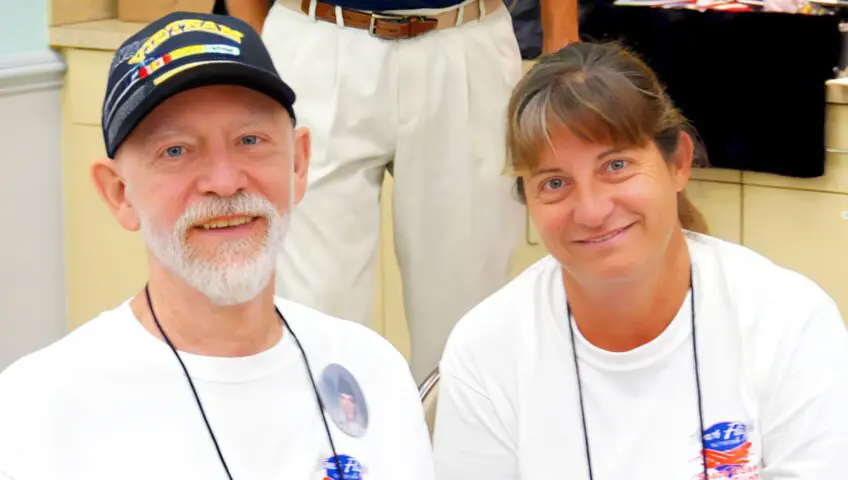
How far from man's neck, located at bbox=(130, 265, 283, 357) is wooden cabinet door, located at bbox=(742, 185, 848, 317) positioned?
73.9 inches

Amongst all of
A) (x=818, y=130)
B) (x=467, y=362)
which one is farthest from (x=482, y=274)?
(x=818, y=130)

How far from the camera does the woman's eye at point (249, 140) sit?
1317 mm

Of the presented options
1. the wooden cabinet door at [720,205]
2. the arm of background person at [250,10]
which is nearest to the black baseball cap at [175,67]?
the arm of background person at [250,10]

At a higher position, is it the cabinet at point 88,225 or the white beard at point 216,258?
the white beard at point 216,258

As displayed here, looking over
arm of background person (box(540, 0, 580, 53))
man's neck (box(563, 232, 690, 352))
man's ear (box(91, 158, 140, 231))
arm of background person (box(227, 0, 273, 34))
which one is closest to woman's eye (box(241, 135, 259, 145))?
man's ear (box(91, 158, 140, 231))

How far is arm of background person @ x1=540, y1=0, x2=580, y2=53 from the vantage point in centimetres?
229

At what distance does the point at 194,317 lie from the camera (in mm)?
1318

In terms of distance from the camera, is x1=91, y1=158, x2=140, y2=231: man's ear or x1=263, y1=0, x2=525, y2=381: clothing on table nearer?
x1=91, y1=158, x2=140, y2=231: man's ear

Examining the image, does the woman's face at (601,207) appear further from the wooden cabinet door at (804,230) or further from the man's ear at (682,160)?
the wooden cabinet door at (804,230)

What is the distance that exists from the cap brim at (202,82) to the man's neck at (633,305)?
537 mm

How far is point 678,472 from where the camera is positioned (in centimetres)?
159

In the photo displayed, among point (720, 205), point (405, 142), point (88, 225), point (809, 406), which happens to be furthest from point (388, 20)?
A: point (88, 225)

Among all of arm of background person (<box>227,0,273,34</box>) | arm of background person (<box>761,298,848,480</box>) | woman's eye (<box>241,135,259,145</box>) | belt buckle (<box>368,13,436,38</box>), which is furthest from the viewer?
arm of background person (<box>227,0,273,34</box>)

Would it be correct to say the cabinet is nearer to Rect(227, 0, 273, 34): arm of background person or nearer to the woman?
Rect(227, 0, 273, 34): arm of background person
